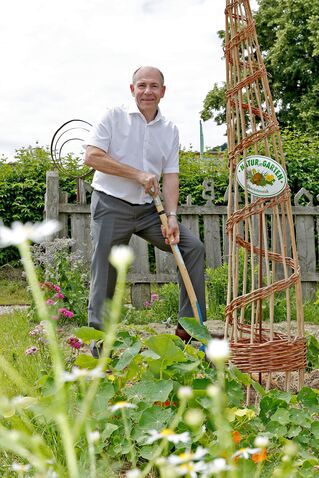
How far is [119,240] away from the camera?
352 centimetres

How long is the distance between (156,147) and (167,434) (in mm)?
2900

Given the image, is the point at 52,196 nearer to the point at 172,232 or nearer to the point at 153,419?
the point at 172,232

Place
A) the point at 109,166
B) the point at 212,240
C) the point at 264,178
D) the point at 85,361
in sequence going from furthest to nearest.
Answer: the point at 212,240
the point at 109,166
the point at 264,178
the point at 85,361

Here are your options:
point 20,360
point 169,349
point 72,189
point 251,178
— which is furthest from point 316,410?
point 72,189

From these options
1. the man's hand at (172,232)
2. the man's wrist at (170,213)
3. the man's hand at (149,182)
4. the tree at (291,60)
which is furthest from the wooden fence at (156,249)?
the tree at (291,60)

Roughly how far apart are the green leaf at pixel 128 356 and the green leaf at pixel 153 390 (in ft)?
0.31

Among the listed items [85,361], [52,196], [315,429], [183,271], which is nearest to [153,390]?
[85,361]

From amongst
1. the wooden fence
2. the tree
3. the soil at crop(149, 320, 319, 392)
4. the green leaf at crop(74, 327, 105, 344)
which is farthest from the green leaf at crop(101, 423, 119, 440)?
the tree

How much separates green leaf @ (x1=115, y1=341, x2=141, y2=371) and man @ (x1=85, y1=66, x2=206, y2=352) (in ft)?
4.15

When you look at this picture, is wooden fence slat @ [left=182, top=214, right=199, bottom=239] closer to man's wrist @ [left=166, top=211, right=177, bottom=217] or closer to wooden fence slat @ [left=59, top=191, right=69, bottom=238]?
wooden fence slat @ [left=59, top=191, right=69, bottom=238]

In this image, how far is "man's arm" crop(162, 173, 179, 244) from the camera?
10.9 feet

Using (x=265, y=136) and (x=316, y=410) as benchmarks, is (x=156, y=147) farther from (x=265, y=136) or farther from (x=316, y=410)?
(x=316, y=410)

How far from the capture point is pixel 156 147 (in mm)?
3521

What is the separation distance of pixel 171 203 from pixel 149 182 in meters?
0.41
